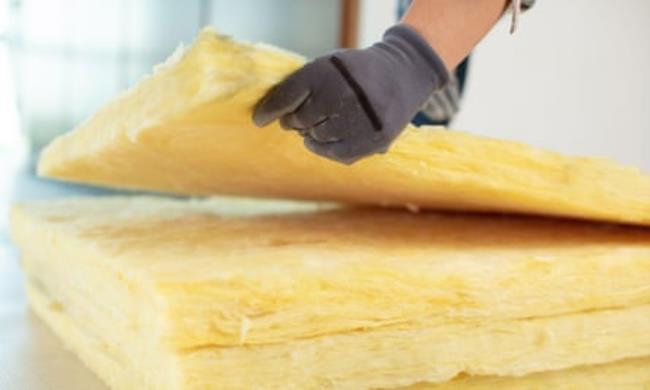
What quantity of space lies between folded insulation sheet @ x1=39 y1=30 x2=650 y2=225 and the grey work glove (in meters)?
0.02

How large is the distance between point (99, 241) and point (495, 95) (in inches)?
89.6

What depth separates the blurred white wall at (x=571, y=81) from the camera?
2.56 meters

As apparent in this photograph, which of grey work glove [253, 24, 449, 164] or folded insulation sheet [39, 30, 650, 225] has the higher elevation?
grey work glove [253, 24, 449, 164]

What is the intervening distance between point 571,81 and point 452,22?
86.4 inches

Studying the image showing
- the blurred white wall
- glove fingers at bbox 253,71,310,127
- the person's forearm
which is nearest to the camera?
glove fingers at bbox 253,71,310,127

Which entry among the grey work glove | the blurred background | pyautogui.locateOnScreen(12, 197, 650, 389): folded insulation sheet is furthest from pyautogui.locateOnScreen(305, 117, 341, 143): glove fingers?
the blurred background

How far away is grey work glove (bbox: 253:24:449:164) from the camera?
52 cm

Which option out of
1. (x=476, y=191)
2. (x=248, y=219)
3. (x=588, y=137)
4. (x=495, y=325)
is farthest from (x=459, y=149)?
(x=588, y=137)

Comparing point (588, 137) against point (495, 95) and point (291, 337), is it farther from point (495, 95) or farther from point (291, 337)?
point (291, 337)

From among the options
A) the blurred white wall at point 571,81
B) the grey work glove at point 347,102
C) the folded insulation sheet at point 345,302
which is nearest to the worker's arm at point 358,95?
the grey work glove at point 347,102

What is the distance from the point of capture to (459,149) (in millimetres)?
693

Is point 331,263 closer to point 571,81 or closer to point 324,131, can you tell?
point 324,131

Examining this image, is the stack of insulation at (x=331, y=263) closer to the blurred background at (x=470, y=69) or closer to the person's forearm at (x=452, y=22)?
the person's forearm at (x=452, y=22)

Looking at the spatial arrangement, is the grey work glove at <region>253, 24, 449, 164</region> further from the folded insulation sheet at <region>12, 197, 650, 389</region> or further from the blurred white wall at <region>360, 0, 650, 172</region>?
the blurred white wall at <region>360, 0, 650, 172</region>
